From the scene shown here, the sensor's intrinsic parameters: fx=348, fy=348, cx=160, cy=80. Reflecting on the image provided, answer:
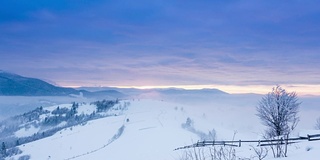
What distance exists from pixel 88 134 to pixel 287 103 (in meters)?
154

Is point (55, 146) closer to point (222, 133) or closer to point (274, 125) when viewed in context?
point (222, 133)

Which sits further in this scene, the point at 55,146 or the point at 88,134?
the point at 88,134

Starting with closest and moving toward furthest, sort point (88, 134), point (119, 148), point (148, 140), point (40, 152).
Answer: point (119, 148) < point (148, 140) < point (40, 152) < point (88, 134)

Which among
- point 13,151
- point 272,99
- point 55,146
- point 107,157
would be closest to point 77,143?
point 55,146

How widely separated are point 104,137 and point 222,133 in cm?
6620

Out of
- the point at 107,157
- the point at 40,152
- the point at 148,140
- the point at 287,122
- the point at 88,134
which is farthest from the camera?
the point at 88,134

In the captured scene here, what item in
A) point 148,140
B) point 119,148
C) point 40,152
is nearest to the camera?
point 119,148

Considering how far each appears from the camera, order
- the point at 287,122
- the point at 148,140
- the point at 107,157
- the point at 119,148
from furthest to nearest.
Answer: the point at 148,140, the point at 119,148, the point at 107,157, the point at 287,122

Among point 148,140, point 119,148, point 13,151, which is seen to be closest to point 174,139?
point 148,140

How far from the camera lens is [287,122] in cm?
5366

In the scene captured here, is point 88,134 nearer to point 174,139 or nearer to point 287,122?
point 174,139

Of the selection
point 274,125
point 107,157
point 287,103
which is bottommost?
point 107,157

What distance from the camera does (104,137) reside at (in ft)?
596

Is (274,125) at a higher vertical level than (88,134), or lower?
higher
